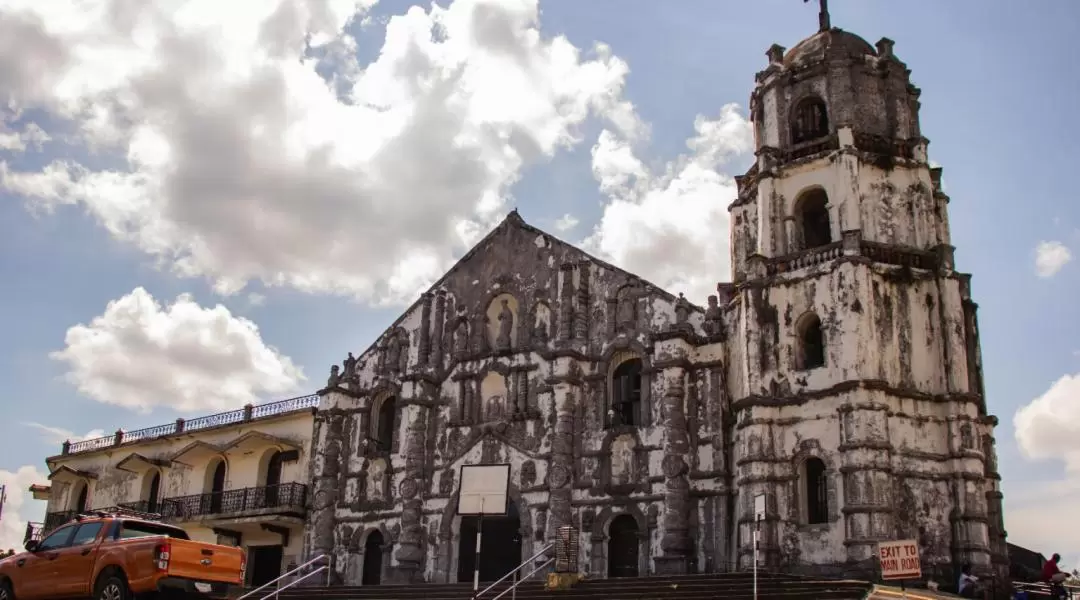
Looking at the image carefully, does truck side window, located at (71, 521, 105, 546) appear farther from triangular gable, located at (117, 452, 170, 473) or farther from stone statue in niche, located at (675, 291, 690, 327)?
triangular gable, located at (117, 452, 170, 473)

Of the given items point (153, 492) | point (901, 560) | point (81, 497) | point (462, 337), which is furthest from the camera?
point (81, 497)

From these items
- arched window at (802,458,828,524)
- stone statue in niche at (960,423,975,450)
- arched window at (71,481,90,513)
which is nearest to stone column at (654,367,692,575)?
arched window at (802,458,828,524)

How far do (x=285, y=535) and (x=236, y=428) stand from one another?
16.1 feet

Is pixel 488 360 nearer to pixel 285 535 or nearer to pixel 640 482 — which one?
pixel 640 482

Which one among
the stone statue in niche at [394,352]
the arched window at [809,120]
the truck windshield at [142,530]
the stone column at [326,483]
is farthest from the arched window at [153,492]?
the arched window at [809,120]

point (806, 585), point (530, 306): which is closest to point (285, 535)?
point (530, 306)

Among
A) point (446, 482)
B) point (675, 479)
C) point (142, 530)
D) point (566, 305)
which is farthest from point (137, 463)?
point (142, 530)

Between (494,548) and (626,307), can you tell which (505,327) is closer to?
(626,307)

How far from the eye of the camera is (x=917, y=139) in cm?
2725

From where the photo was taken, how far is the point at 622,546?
1072 inches

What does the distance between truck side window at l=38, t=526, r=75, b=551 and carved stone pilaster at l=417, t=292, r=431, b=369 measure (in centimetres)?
1583

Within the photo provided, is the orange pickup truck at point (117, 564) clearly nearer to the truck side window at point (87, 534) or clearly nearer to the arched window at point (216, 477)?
the truck side window at point (87, 534)

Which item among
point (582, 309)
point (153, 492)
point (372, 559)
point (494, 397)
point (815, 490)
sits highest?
point (582, 309)

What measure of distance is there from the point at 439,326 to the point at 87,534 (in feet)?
55.2
